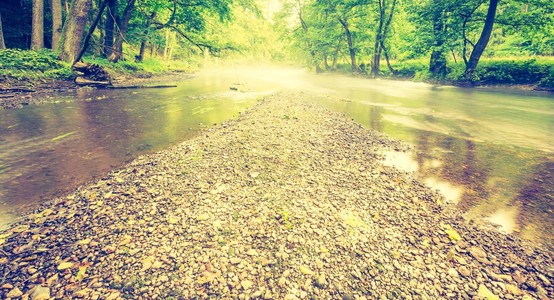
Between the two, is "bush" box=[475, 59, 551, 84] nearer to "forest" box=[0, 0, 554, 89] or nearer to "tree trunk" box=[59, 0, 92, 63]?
"forest" box=[0, 0, 554, 89]

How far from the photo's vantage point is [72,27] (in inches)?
672

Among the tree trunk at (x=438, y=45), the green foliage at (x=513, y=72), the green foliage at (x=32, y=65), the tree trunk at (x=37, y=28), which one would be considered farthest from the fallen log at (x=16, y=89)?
the green foliage at (x=513, y=72)

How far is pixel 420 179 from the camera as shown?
5547 mm

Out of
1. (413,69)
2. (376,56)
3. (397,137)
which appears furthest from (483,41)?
(397,137)

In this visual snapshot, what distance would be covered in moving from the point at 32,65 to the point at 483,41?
1227 inches

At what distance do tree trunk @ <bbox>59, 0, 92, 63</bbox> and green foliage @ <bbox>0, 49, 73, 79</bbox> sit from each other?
0.71m

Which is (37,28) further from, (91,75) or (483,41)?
(483,41)

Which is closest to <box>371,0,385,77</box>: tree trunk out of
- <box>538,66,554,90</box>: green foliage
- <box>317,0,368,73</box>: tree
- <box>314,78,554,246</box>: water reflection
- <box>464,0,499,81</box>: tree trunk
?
<box>317,0,368,73</box>: tree

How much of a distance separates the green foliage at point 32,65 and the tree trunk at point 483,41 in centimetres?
2990

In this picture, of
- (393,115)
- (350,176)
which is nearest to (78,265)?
(350,176)

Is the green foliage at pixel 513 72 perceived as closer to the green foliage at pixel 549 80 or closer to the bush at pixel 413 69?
the green foliage at pixel 549 80

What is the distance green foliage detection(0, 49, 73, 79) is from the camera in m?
14.0

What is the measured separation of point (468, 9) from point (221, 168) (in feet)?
87.8

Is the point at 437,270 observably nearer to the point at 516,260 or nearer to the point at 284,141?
the point at 516,260
